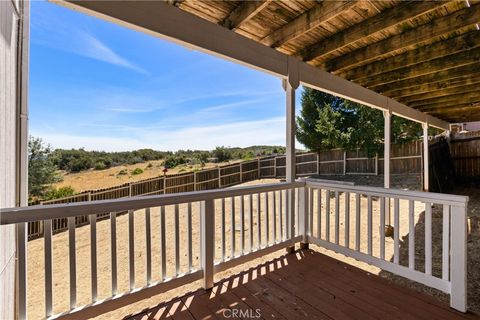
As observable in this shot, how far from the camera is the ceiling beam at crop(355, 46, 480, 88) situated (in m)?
2.91

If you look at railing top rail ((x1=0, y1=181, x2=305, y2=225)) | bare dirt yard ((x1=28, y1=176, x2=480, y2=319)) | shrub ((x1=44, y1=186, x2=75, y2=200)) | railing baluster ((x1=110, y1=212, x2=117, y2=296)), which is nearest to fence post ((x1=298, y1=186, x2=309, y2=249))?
bare dirt yard ((x1=28, y1=176, x2=480, y2=319))

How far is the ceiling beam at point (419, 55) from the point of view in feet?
8.47

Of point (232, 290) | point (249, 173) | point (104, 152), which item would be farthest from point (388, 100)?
point (104, 152)

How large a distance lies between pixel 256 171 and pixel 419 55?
11882mm

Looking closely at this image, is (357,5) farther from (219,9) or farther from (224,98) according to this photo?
(224,98)

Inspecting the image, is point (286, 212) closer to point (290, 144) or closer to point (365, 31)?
point (290, 144)

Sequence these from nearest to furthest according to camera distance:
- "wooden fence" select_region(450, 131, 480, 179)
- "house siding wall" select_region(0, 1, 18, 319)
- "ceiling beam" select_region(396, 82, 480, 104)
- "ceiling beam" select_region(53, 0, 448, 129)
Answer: "house siding wall" select_region(0, 1, 18, 319)
"ceiling beam" select_region(53, 0, 448, 129)
"ceiling beam" select_region(396, 82, 480, 104)
"wooden fence" select_region(450, 131, 480, 179)

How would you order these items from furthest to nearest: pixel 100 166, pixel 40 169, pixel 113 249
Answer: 1. pixel 100 166
2. pixel 40 169
3. pixel 113 249

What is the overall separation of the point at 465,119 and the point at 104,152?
78.8 ft

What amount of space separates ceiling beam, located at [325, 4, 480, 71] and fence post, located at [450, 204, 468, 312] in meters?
1.66

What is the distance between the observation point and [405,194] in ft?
7.00

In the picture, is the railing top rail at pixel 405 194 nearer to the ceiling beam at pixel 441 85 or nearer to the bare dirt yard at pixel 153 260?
the bare dirt yard at pixel 153 260

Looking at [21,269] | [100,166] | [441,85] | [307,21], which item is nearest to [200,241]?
[21,269]

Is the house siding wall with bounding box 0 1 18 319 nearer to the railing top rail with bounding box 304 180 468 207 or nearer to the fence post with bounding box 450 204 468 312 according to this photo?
the railing top rail with bounding box 304 180 468 207
